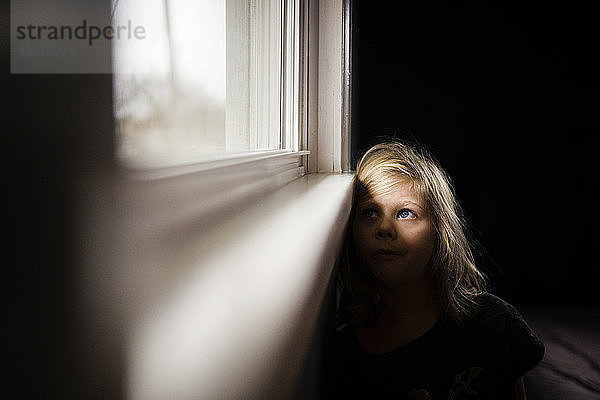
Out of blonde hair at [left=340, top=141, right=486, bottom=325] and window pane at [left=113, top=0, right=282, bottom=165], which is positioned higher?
window pane at [left=113, top=0, right=282, bottom=165]

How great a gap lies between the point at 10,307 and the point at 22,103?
0.10ft

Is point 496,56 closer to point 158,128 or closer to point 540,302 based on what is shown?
point 540,302

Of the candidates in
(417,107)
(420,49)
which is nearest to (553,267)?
(417,107)

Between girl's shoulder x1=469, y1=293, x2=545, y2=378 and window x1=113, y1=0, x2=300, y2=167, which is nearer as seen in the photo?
window x1=113, y1=0, x2=300, y2=167

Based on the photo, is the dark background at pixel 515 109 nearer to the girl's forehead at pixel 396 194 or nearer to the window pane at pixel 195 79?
the girl's forehead at pixel 396 194

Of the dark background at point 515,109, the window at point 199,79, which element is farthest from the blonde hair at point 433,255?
the dark background at point 515,109

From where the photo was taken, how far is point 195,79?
1.27ft

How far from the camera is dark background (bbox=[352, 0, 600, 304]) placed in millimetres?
2574

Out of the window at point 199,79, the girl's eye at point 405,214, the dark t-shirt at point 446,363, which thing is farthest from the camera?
the girl's eye at point 405,214

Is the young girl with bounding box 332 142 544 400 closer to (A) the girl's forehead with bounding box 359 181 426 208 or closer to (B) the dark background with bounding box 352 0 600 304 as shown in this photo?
(A) the girl's forehead with bounding box 359 181 426 208

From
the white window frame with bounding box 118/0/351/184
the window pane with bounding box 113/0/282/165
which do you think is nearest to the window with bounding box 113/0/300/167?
the window pane with bounding box 113/0/282/165

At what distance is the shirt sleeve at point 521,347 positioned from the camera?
3.66ft

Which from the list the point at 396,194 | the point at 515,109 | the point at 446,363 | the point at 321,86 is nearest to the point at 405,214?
the point at 396,194

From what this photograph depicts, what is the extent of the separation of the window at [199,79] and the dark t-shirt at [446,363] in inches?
16.7
